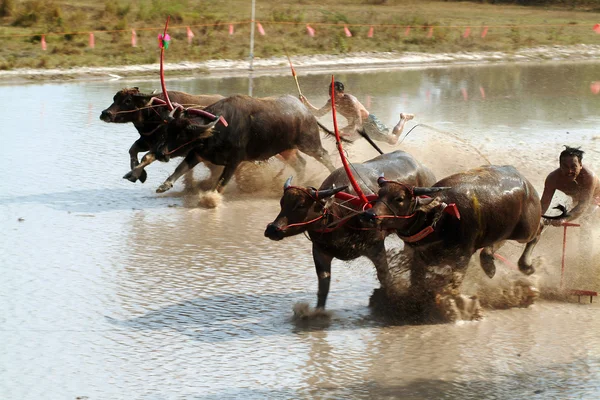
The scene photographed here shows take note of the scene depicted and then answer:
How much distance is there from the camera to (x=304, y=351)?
8094 mm

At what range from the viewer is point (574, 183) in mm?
9883

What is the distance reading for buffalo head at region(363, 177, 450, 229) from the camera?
7.92m

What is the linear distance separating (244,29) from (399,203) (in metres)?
22.8

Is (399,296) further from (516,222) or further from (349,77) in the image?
(349,77)

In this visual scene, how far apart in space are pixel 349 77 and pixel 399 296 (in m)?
16.7

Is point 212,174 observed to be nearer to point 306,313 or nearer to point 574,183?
point 306,313

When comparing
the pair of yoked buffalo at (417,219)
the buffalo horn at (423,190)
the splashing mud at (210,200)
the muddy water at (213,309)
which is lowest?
the muddy water at (213,309)

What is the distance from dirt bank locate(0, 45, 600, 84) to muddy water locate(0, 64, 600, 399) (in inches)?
297

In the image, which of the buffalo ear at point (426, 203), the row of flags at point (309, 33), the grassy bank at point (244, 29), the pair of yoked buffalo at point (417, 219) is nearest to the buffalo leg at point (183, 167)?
the pair of yoked buffalo at point (417, 219)

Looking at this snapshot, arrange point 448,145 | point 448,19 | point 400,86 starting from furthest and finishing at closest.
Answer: point 448,19 → point 400,86 → point 448,145

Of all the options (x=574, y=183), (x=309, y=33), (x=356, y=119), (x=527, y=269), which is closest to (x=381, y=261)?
(x=527, y=269)

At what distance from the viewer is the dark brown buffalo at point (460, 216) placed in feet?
26.3

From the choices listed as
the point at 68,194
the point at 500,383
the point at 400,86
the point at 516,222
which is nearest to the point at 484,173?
Answer: the point at 516,222

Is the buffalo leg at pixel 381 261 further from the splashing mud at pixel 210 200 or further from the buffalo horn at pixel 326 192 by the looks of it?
the splashing mud at pixel 210 200
